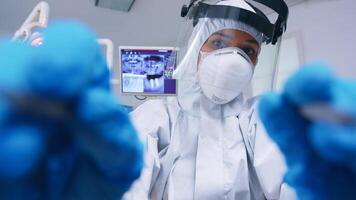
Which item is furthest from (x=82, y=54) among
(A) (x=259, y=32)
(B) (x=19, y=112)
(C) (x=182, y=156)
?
(A) (x=259, y=32)

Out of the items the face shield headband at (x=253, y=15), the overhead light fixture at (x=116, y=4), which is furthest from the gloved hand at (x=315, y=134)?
the overhead light fixture at (x=116, y=4)

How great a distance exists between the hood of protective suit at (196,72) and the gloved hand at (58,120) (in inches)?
27.5

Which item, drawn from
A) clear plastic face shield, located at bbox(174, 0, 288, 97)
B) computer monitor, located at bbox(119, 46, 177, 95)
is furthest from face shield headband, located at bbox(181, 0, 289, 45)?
computer monitor, located at bbox(119, 46, 177, 95)

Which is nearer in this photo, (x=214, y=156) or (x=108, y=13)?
(x=214, y=156)

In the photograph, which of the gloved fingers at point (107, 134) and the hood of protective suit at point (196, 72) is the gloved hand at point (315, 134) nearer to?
the gloved fingers at point (107, 134)

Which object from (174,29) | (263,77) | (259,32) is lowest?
(263,77)

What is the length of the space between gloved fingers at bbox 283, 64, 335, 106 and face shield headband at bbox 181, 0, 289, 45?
764 millimetres

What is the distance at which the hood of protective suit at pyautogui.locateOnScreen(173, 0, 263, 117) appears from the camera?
99 centimetres

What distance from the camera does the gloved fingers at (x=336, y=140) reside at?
25cm

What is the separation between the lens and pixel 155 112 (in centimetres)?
98

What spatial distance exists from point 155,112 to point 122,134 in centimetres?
73

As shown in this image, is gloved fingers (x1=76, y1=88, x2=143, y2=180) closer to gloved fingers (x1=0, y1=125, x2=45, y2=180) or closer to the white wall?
gloved fingers (x1=0, y1=125, x2=45, y2=180)

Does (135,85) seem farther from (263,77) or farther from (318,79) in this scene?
(318,79)

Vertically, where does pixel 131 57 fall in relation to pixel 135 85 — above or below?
above
